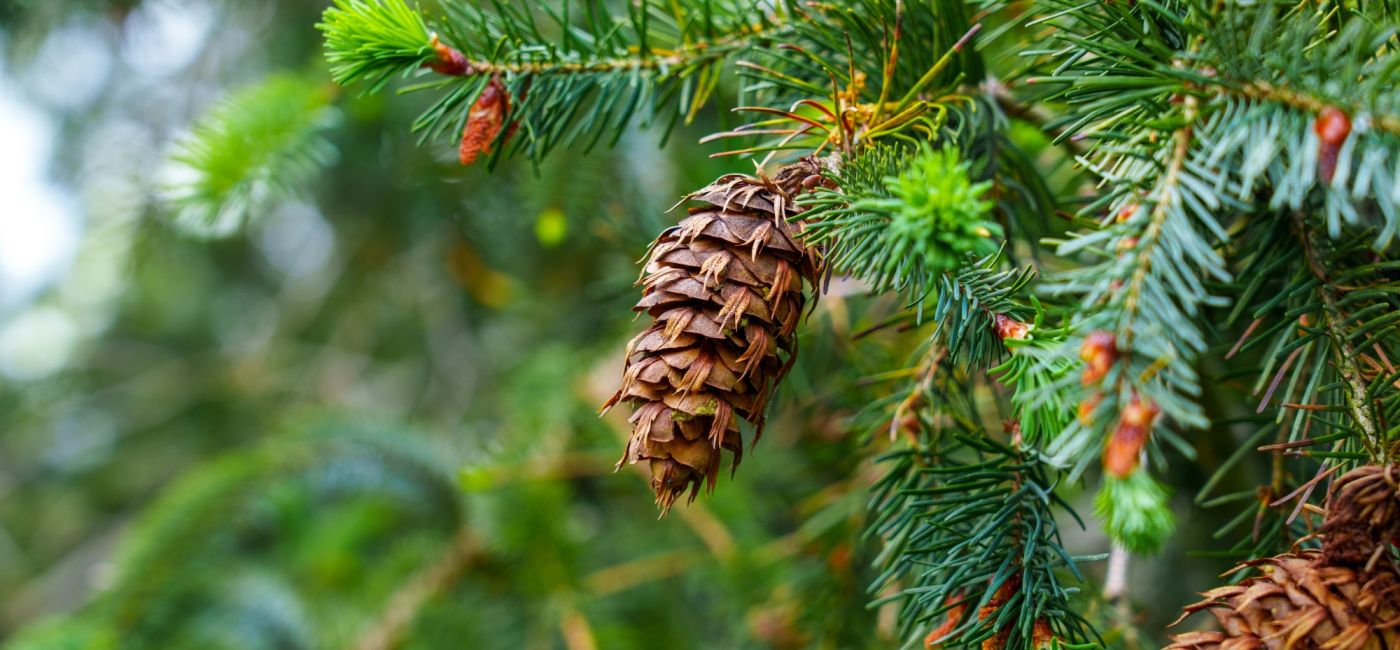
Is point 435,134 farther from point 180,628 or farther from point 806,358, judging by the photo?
point 180,628

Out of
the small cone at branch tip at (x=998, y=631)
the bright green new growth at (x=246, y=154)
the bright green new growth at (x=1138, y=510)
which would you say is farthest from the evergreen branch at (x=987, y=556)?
the bright green new growth at (x=246, y=154)

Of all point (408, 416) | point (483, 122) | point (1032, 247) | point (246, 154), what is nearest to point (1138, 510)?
point (1032, 247)

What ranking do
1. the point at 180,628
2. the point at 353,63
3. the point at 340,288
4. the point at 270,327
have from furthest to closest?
the point at 270,327
the point at 340,288
the point at 180,628
the point at 353,63

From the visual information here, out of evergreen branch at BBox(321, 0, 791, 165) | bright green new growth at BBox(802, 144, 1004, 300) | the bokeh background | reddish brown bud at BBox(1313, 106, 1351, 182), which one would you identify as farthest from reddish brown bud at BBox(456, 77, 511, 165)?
reddish brown bud at BBox(1313, 106, 1351, 182)

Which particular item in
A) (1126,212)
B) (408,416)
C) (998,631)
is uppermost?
(1126,212)

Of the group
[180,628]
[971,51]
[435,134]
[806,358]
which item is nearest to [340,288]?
[180,628]

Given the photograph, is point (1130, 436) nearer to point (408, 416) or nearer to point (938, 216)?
point (938, 216)
